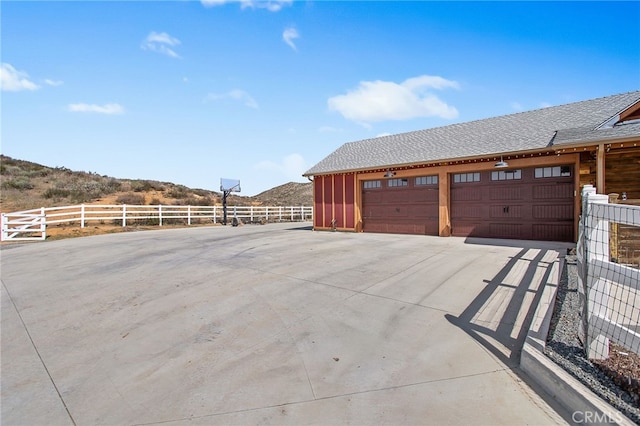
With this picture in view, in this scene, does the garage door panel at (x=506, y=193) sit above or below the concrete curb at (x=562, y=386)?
above

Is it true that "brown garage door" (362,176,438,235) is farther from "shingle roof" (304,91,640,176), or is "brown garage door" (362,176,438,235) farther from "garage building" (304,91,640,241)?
"shingle roof" (304,91,640,176)

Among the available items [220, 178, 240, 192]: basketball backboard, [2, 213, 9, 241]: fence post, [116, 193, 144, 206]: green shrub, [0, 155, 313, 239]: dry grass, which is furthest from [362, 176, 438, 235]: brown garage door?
[116, 193, 144, 206]: green shrub

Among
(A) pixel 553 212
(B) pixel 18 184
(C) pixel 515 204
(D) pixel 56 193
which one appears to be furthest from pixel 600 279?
(B) pixel 18 184

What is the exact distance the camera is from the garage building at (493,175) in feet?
28.4

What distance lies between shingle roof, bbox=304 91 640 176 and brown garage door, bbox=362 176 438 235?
1.00 m

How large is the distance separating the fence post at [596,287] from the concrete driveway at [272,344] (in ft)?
2.03

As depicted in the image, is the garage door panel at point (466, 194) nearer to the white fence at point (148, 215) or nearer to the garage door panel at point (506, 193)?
the garage door panel at point (506, 193)

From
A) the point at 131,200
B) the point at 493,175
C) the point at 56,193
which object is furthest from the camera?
the point at 131,200

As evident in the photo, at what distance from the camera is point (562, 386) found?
2141mm

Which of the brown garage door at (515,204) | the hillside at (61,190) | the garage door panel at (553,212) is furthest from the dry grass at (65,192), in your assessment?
the garage door panel at (553,212)

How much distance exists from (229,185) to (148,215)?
5723 millimetres

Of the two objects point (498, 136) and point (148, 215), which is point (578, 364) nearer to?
point (498, 136)

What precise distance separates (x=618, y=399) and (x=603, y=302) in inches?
34.3

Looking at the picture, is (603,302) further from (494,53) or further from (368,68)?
(368,68)
